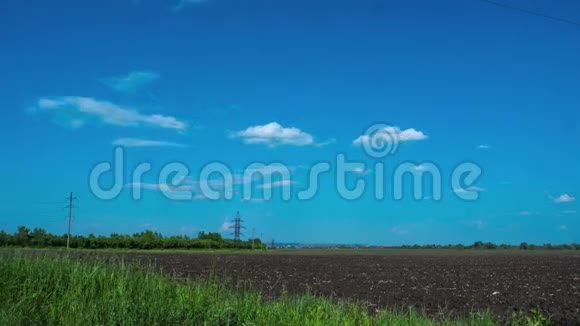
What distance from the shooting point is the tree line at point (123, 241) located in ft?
247

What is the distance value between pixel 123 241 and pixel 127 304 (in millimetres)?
79386

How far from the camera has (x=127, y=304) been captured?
1080 cm

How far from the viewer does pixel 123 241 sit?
86.6 metres

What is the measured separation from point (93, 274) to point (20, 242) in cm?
6772

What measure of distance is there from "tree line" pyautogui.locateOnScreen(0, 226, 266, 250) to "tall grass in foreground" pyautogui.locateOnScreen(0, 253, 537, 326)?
2570 inches

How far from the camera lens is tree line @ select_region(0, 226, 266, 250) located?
75.4 metres

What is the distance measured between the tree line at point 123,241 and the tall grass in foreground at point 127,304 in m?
65.3

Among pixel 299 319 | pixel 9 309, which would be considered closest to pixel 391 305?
pixel 299 319

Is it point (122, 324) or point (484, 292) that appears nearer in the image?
point (122, 324)

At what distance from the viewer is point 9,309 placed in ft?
33.4

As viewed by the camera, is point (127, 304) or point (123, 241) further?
point (123, 241)

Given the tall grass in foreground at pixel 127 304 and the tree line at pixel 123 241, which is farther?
the tree line at pixel 123 241

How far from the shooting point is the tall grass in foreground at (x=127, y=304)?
33.9 feet

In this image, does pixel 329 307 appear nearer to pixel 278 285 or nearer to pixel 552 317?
pixel 552 317
